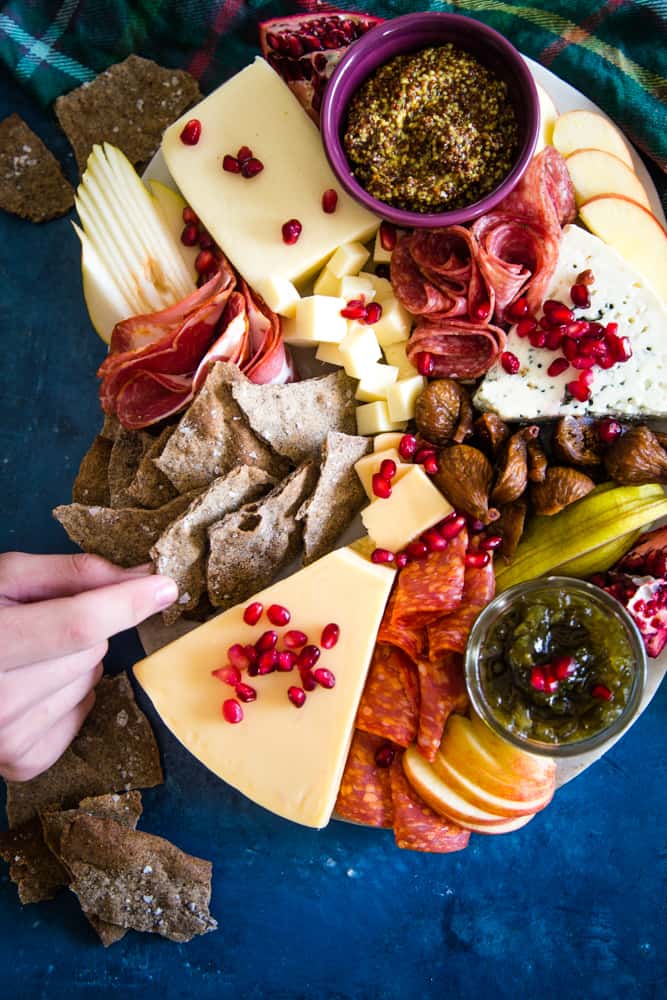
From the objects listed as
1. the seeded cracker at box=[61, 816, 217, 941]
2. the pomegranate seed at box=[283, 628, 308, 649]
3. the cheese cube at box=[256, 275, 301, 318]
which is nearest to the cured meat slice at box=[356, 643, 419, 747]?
the pomegranate seed at box=[283, 628, 308, 649]

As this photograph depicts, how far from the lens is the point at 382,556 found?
2418mm

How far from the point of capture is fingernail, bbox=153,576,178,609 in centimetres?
237

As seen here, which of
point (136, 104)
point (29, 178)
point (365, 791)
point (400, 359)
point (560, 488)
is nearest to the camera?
point (560, 488)

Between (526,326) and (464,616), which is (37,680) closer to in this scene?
(464,616)

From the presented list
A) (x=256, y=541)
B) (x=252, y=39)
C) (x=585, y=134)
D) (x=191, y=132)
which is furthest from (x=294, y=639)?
(x=252, y=39)

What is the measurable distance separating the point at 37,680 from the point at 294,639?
705 millimetres

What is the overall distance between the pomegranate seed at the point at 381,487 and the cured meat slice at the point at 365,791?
0.74 metres

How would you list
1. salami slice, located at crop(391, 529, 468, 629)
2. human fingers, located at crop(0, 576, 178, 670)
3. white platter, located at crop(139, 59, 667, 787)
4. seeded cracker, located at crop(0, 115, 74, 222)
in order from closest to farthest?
human fingers, located at crop(0, 576, 178, 670) < salami slice, located at crop(391, 529, 468, 629) < white platter, located at crop(139, 59, 667, 787) < seeded cracker, located at crop(0, 115, 74, 222)

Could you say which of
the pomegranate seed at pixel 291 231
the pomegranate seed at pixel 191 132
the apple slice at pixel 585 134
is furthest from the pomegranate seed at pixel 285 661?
the apple slice at pixel 585 134

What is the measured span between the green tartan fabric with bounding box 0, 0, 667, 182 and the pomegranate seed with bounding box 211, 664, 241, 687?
200 centimetres

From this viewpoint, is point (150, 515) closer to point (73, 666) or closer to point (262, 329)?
point (73, 666)

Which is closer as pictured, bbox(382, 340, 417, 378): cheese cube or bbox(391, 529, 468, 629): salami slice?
bbox(391, 529, 468, 629): salami slice

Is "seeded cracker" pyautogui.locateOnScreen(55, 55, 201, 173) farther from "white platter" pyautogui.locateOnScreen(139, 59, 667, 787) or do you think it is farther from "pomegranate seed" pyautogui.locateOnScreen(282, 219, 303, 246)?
"white platter" pyautogui.locateOnScreen(139, 59, 667, 787)

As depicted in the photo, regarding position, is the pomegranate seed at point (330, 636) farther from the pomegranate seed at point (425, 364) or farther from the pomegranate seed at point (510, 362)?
the pomegranate seed at point (510, 362)
